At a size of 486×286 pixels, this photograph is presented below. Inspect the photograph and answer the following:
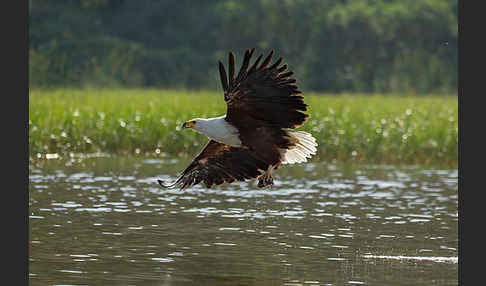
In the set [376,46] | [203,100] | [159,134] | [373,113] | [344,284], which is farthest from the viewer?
[376,46]

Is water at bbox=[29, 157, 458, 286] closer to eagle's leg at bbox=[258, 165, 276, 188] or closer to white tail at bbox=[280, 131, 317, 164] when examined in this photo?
eagle's leg at bbox=[258, 165, 276, 188]

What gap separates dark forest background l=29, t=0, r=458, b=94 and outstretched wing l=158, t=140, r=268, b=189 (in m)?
28.4

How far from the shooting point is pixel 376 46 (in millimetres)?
43406

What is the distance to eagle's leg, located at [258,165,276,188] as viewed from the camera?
1093 cm

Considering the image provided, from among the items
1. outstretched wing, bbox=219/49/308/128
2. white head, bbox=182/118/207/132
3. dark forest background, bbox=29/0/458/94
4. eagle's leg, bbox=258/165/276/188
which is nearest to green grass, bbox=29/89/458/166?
eagle's leg, bbox=258/165/276/188

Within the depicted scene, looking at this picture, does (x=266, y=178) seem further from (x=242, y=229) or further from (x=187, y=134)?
(x=187, y=134)

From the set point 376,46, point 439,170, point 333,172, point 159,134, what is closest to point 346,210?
point 333,172

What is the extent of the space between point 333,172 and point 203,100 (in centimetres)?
783

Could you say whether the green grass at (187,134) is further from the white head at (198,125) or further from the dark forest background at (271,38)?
the dark forest background at (271,38)

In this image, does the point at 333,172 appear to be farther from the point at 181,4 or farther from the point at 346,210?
the point at 181,4

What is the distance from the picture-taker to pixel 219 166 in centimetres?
1153

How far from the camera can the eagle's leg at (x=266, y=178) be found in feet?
35.9

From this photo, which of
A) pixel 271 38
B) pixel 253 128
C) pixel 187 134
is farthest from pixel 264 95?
pixel 271 38

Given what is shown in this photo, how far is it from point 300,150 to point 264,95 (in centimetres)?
97
